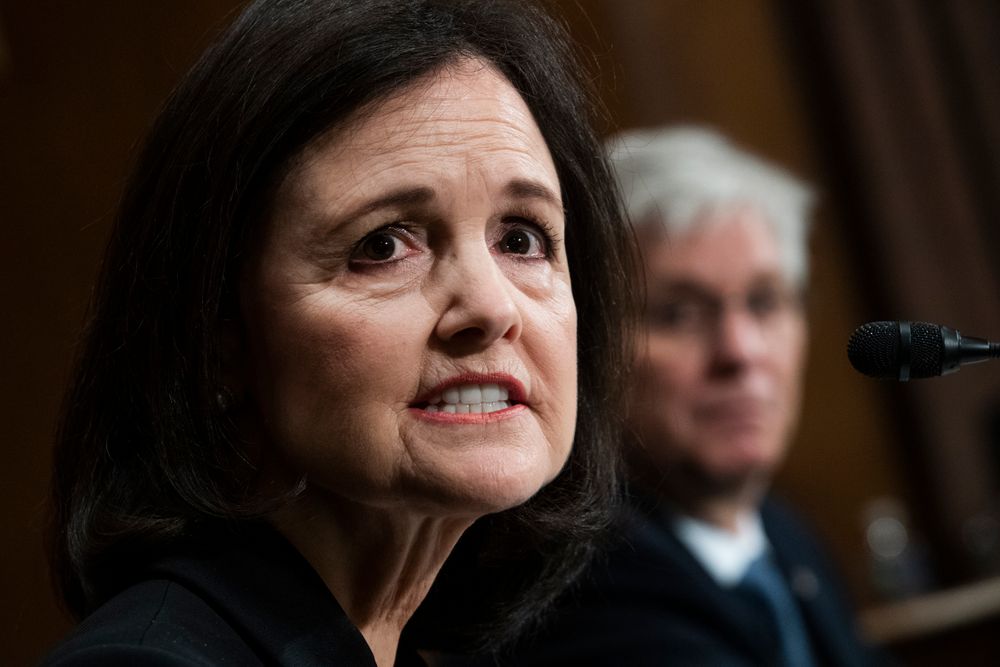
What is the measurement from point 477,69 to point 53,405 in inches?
86.3

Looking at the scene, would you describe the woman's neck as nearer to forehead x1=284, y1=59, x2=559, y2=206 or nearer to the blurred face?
forehead x1=284, y1=59, x2=559, y2=206

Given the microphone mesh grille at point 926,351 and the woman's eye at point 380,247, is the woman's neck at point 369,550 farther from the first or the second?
the microphone mesh grille at point 926,351

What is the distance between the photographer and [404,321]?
1.32 meters

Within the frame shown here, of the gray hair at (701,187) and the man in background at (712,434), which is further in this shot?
the gray hair at (701,187)

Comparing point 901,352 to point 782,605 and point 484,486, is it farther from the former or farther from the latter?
point 782,605

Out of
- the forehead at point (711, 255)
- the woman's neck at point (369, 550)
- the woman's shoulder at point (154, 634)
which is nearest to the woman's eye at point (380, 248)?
the woman's neck at point (369, 550)

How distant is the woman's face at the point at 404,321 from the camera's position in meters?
1.32

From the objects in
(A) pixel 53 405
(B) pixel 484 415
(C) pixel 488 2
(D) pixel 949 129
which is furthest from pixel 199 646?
(D) pixel 949 129

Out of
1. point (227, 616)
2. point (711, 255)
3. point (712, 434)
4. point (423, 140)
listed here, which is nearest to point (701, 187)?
point (711, 255)

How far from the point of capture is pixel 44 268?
11.0 ft

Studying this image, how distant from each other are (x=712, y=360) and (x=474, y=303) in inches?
57.0

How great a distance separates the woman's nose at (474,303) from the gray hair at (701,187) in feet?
4.34

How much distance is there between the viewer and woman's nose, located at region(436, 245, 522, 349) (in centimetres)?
132

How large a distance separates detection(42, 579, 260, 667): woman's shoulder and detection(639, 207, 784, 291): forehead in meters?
1.57
